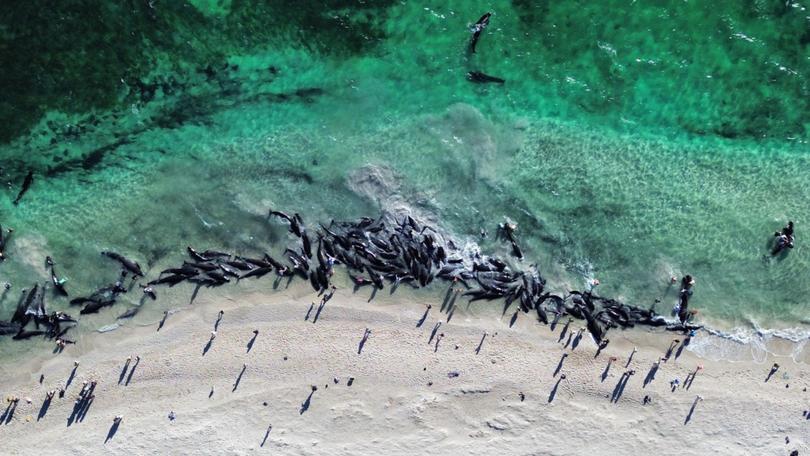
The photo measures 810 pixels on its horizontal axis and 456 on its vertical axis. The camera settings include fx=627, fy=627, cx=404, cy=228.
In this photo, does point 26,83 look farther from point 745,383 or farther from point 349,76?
point 745,383

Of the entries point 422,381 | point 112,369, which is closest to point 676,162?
point 422,381

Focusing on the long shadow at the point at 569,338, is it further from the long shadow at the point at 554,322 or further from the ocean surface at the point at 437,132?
the ocean surface at the point at 437,132

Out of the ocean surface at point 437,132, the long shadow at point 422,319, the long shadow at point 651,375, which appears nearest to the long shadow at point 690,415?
the long shadow at point 651,375

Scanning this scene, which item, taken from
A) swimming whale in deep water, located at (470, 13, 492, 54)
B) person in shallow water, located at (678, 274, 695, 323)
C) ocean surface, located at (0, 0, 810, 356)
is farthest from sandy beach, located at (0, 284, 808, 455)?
swimming whale in deep water, located at (470, 13, 492, 54)

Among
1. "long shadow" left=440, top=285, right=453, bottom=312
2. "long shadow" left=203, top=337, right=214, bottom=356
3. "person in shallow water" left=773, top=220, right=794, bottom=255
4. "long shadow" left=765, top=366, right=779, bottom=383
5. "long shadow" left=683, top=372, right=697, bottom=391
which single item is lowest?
"long shadow" left=203, top=337, right=214, bottom=356

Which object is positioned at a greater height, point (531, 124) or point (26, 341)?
point (531, 124)

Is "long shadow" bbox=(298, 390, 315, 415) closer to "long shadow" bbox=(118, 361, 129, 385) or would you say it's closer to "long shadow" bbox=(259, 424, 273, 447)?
"long shadow" bbox=(259, 424, 273, 447)

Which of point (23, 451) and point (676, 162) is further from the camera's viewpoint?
point (676, 162)
